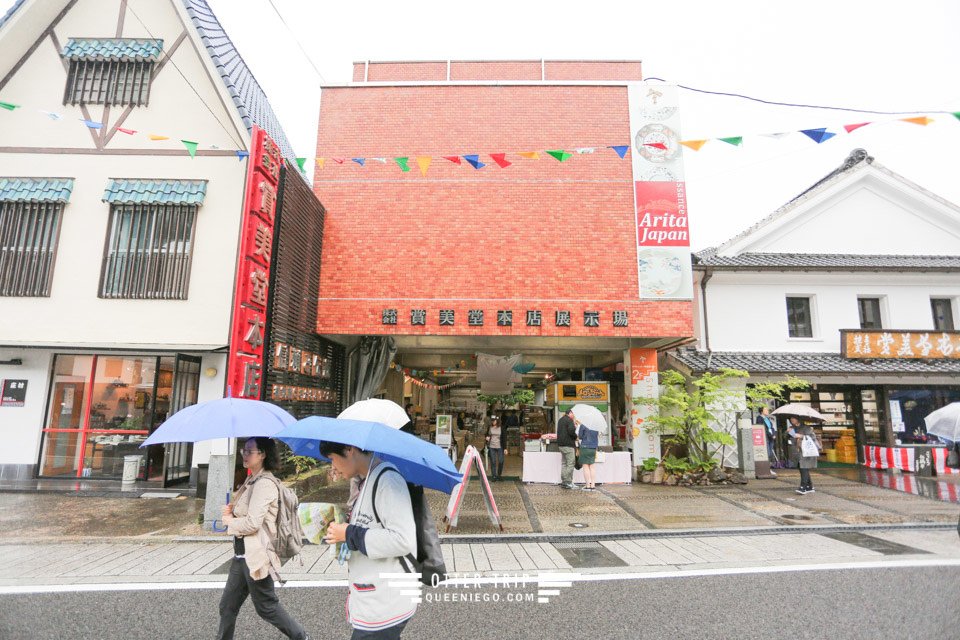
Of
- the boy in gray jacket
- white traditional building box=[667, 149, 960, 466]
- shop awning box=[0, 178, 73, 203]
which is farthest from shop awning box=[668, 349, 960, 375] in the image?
shop awning box=[0, 178, 73, 203]

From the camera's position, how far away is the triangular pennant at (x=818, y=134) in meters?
7.66

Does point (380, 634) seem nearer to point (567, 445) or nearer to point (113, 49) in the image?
point (567, 445)

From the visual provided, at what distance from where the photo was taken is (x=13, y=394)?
11.1 meters

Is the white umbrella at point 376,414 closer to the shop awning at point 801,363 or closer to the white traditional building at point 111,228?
the white traditional building at point 111,228

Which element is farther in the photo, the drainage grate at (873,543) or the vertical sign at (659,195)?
the vertical sign at (659,195)

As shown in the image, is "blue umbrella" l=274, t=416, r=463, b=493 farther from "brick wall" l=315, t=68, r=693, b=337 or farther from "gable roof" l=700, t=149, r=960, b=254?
"gable roof" l=700, t=149, r=960, b=254

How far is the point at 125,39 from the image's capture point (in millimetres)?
11688

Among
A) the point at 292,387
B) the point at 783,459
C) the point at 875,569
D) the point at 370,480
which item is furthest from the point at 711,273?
the point at 370,480

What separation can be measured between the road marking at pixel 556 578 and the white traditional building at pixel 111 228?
5595 mm

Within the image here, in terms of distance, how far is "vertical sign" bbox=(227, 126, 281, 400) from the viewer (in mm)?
8836

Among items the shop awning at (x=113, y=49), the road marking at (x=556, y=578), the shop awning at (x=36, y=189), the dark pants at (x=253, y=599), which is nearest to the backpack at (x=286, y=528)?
the dark pants at (x=253, y=599)

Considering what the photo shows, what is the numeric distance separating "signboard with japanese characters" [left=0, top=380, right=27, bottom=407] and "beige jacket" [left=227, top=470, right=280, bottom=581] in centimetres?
1098

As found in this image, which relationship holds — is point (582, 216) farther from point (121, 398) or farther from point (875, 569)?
point (121, 398)

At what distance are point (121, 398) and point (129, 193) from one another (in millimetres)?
4692
